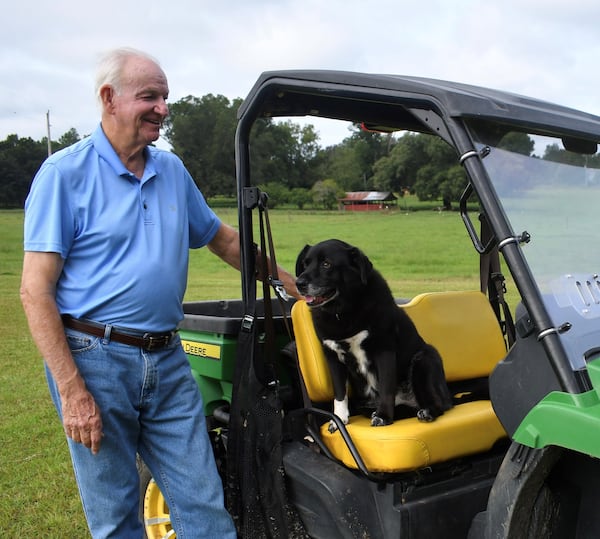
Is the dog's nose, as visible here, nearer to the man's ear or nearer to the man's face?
the man's face

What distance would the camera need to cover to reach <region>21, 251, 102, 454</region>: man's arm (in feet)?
6.80

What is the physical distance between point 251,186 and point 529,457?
55.0 inches

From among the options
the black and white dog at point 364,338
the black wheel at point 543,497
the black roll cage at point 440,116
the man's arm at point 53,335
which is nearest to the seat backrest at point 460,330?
the black and white dog at point 364,338

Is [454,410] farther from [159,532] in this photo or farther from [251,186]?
[159,532]

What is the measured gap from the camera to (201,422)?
8.15 feet

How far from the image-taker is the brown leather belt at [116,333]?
86.3 inches

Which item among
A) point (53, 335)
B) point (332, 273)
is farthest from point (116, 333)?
point (332, 273)

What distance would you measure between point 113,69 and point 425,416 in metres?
1.65

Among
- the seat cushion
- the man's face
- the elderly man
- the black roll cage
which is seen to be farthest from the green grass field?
the man's face

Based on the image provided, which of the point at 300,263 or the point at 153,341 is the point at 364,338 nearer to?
the point at 300,263

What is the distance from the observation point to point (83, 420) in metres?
2.11

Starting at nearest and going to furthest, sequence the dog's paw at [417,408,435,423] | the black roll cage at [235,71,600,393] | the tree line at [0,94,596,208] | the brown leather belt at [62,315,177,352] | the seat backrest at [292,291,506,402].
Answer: the black roll cage at [235,71,600,393] < the brown leather belt at [62,315,177,352] < the dog's paw at [417,408,435,423] < the seat backrest at [292,291,506,402] < the tree line at [0,94,596,208]

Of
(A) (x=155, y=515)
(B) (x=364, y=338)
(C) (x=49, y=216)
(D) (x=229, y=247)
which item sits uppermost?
(C) (x=49, y=216)

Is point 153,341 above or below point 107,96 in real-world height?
below
